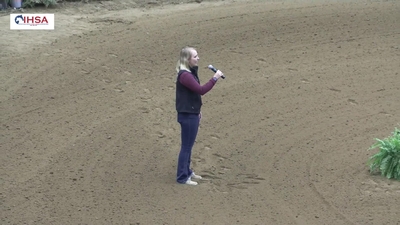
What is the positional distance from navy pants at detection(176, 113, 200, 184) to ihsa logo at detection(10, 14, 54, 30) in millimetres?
6400

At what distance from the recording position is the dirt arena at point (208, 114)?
30.3 ft

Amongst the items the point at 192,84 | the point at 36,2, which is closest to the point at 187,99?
the point at 192,84

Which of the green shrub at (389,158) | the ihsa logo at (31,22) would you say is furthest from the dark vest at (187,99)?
the ihsa logo at (31,22)

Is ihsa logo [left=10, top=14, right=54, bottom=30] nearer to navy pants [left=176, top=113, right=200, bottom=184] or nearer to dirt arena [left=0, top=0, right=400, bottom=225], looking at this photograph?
dirt arena [left=0, top=0, right=400, bottom=225]

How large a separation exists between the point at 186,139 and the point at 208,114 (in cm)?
260

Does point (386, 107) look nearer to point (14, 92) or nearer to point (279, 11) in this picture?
point (279, 11)

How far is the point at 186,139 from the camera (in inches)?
376

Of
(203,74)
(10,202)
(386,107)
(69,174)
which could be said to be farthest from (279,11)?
(10,202)

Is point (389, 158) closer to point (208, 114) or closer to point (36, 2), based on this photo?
point (208, 114)

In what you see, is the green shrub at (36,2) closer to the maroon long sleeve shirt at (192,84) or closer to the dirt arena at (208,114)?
the dirt arena at (208,114)

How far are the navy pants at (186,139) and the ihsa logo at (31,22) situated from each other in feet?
21.0

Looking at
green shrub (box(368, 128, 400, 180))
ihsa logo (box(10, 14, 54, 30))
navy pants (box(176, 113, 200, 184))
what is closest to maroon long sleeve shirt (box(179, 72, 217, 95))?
navy pants (box(176, 113, 200, 184))

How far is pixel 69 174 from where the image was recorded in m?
9.97

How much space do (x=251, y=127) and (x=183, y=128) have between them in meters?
2.40
